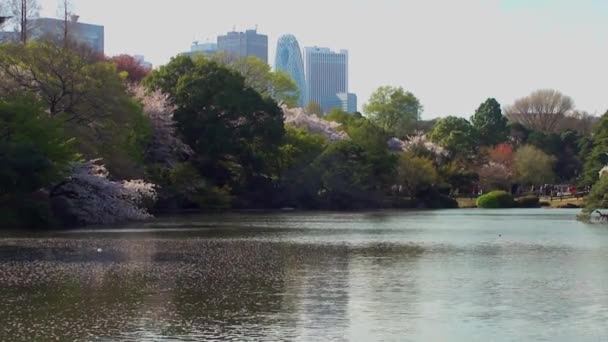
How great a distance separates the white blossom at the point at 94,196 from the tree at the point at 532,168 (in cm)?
5575

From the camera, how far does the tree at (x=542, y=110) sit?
123 m

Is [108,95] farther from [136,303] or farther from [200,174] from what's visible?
[136,303]

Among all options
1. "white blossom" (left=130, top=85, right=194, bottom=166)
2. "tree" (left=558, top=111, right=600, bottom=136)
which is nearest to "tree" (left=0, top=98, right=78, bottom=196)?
"white blossom" (left=130, top=85, right=194, bottom=166)

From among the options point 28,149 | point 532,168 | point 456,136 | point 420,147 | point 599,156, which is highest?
point 456,136

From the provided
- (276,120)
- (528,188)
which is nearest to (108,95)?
Answer: (276,120)

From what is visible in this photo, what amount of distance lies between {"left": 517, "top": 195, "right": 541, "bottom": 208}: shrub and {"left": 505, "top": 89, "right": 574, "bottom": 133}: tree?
41.8m

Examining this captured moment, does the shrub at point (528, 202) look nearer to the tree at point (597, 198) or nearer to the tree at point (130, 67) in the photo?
the tree at point (597, 198)

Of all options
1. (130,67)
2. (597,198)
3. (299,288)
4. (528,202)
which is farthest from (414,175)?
(299,288)

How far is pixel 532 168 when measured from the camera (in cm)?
9481

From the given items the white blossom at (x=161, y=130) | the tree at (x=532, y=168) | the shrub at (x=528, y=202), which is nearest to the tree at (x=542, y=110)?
the tree at (x=532, y=168)

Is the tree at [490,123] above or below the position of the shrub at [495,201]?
above

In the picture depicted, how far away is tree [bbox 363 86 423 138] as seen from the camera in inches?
4368

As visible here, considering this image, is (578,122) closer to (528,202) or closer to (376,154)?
(528,202)

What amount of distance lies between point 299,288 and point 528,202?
212 ft
